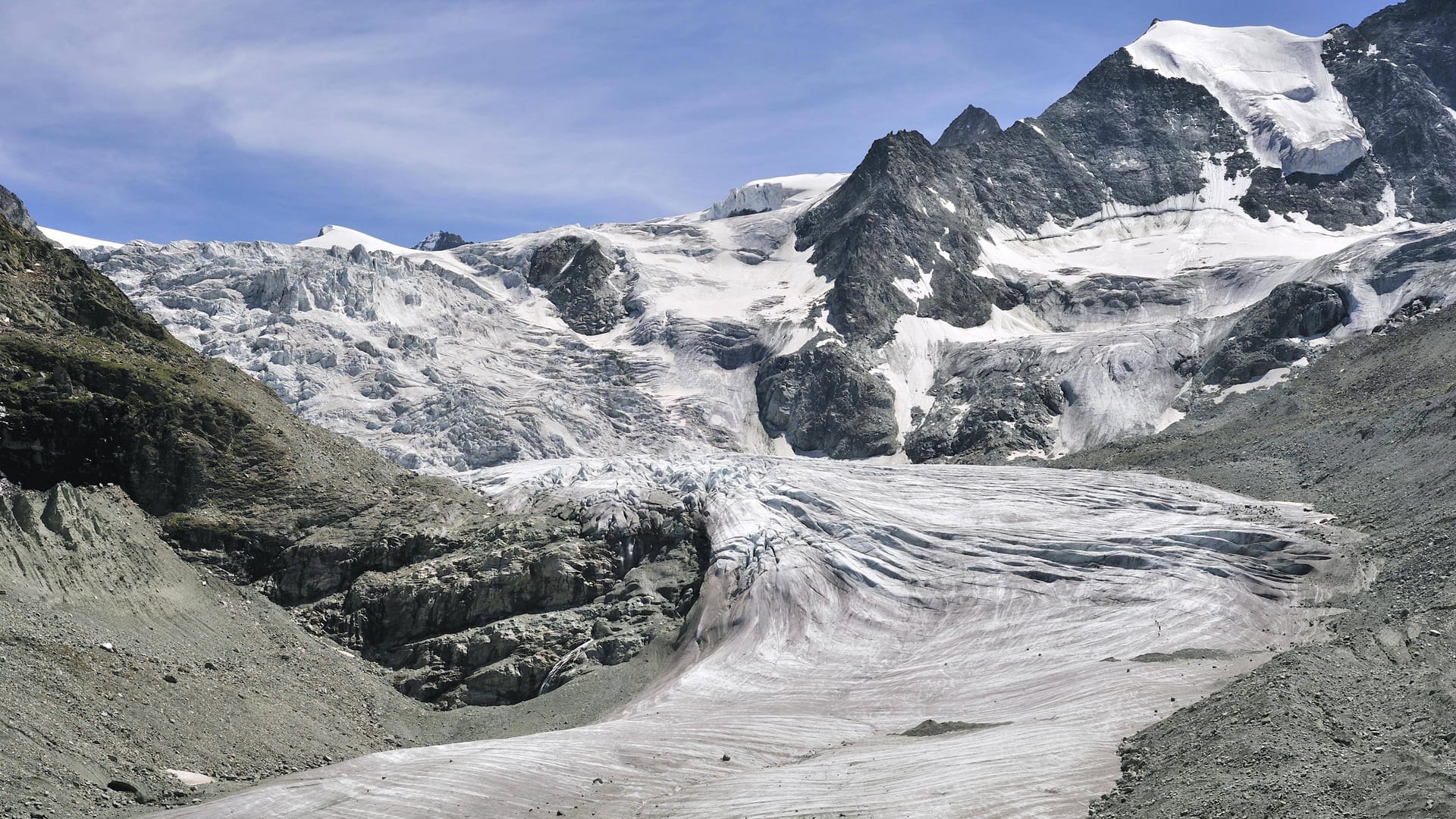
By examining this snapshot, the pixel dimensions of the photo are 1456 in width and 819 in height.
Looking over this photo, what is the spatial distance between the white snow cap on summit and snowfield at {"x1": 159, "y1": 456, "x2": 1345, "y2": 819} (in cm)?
11748

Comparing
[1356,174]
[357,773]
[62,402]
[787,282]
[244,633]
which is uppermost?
[1356,174]

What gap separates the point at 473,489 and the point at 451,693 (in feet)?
51.9

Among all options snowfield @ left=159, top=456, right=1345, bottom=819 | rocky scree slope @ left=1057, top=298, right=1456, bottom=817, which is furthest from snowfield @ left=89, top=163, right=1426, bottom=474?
snowfield @ left=159, top=456, right=1345, bottom=819

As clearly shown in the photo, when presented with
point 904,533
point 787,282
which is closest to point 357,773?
point 904,533

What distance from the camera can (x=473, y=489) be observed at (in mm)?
67000

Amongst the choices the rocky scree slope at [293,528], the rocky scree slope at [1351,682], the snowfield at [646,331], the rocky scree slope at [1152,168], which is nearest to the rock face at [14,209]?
the snowfield at [646,331]

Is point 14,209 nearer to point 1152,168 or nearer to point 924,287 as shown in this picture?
point 924,287

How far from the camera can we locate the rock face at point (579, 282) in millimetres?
144125

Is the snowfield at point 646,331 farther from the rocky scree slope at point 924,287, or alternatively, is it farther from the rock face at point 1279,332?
the rock face at point 1279,332

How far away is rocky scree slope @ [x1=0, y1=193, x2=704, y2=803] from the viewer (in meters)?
53.5

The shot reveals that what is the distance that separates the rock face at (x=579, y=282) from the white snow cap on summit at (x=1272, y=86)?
290ft

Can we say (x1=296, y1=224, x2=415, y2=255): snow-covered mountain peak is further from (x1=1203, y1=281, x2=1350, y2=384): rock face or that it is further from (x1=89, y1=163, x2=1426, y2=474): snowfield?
(x1=1203, y1=281, x2=1350, y2=384): rock face

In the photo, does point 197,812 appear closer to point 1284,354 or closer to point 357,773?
point 357,773

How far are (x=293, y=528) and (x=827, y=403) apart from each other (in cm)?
7025
